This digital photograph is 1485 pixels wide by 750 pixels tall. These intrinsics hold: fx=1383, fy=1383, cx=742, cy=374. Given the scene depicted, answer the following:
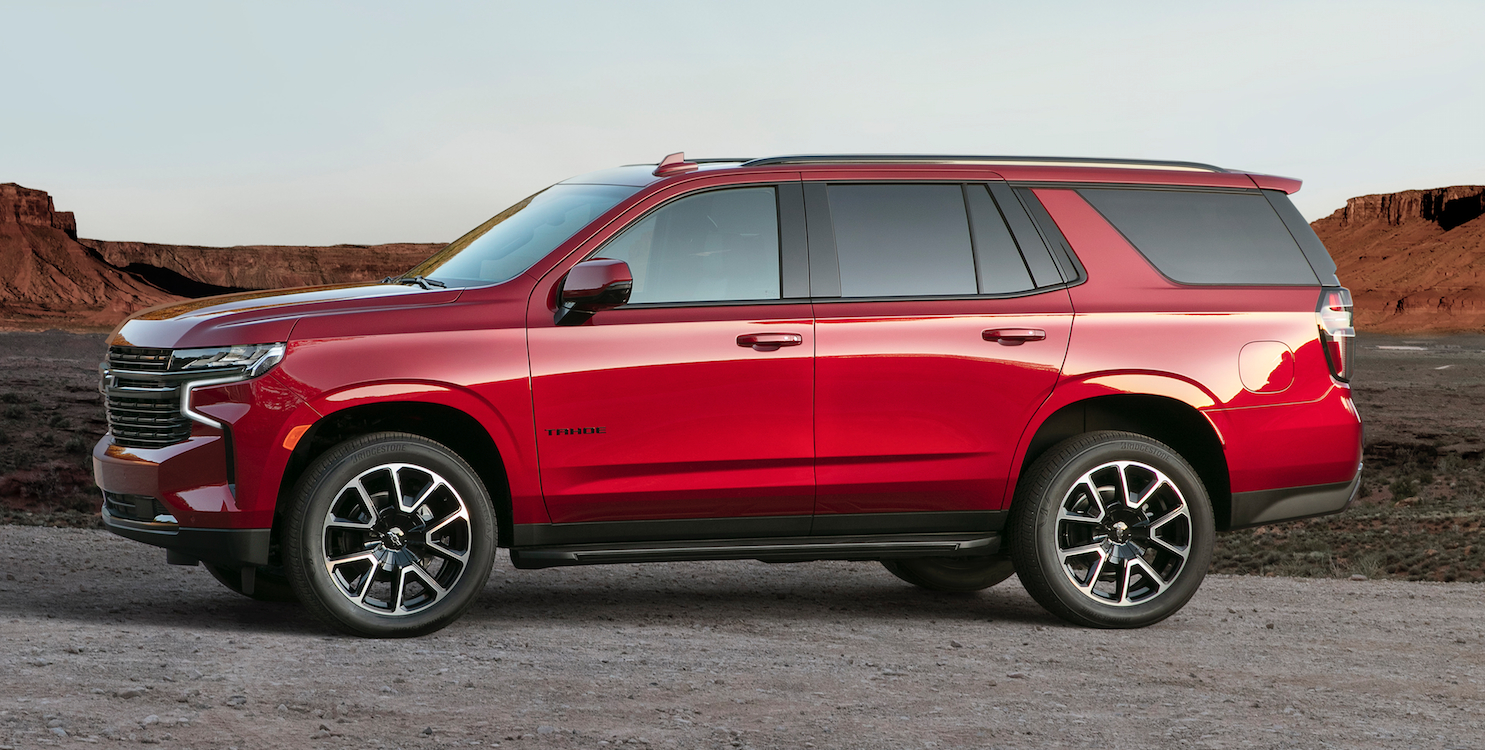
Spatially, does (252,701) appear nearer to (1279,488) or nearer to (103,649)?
(103,649)

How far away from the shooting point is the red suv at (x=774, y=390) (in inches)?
216

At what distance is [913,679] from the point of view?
17.2 feet

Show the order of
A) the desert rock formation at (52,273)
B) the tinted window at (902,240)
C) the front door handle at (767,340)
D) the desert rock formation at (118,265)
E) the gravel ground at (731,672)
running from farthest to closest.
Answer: the desert rock formation at (118,265) → the desert rock formation at (52,273) → the tinted window at (902,240) → the front door handle at (767,340) → the gravel ground at (731,672)

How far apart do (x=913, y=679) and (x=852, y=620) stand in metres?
1.33

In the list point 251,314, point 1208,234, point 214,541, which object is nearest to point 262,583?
point 214,541

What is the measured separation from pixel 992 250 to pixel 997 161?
470 mm

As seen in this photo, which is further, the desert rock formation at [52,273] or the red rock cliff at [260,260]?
the red rock cliff at [260,260]

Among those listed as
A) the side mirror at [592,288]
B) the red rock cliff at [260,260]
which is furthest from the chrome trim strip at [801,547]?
the red rock cliff at [260,260]

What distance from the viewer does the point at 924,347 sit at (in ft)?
19.4

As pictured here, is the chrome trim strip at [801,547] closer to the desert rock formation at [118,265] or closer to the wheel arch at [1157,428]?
the wheel arch at [1157,428]

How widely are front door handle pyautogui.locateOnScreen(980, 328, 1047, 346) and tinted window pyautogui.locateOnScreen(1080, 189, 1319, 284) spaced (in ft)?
2.37

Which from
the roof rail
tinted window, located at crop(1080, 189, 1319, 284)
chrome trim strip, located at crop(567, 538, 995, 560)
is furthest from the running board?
the roof rail

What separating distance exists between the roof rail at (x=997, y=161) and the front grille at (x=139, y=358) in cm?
255

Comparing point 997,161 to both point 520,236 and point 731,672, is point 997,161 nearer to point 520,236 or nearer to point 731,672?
point 520,236
